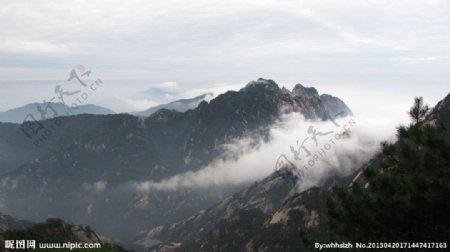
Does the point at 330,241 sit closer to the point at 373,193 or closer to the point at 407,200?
the point at 373,193

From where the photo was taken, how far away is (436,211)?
129ft

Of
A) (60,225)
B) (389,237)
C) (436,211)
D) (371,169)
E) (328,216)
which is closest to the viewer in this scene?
(436,211)

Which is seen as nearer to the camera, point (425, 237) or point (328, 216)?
point (425, 237)

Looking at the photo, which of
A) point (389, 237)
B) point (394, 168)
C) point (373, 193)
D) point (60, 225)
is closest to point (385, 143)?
point (394, 168)

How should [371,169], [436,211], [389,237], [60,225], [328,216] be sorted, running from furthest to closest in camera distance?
[60,225] < [328,216] < [371,169] < [389,237] < [436,211]

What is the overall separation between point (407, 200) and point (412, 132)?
1071cm

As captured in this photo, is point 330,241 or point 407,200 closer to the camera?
point 407,200

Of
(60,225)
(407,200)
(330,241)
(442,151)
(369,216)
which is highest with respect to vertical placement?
(442,151)

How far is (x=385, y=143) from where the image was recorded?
53.1 metres

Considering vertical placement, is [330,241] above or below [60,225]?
above

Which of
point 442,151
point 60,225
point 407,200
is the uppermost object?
point 442,151

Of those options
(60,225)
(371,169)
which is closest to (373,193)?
(371,169)

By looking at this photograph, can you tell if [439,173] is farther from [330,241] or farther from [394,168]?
[330,241]

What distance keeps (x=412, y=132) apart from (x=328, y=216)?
44.3ft
